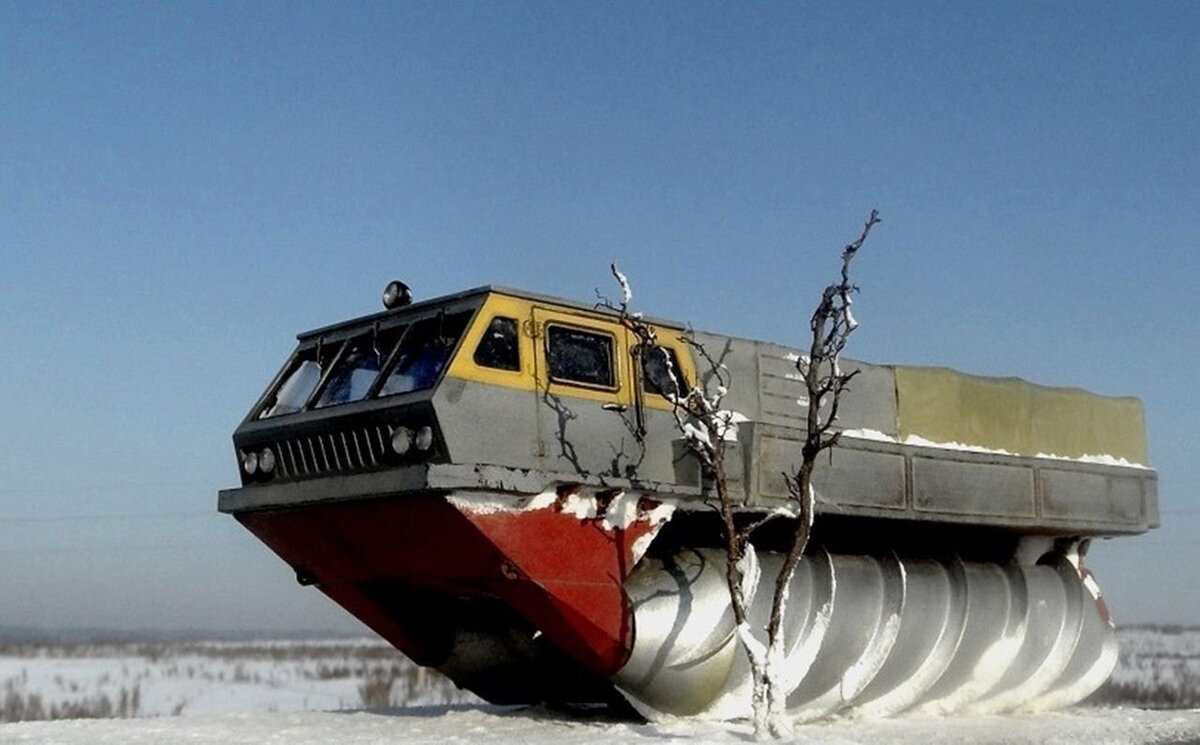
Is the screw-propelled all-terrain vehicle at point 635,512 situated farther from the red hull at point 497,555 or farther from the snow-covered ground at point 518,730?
the snow-covered ground at point 518,730

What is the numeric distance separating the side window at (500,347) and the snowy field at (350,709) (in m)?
2.82

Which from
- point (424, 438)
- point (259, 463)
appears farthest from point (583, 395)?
point (259, 463)

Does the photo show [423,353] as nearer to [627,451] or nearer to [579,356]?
[579,356]

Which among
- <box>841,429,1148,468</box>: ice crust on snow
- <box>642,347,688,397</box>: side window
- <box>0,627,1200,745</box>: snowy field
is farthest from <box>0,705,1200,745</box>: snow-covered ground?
<box>642,347,688,397</box>: side window

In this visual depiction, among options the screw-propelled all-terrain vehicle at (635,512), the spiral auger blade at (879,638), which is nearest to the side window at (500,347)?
the screw-propelled all-terrain vehicle at (635,512)

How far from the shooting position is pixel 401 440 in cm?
1060

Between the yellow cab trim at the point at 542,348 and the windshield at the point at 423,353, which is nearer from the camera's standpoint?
the yellow cab trim at the point at 542,348

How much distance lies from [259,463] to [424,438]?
218 cm

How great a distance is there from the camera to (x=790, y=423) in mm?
13117

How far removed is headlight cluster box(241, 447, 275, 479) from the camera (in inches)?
466

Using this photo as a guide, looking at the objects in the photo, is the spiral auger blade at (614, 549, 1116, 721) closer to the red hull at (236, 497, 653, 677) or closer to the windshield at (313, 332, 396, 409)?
the red hull at (236, 497, 653, 677)

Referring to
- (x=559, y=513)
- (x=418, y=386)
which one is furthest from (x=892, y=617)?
(x=418, y=386)

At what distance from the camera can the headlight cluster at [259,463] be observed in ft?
38.8

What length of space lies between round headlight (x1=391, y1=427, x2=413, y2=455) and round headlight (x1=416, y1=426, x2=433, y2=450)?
3.7 inches
